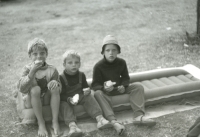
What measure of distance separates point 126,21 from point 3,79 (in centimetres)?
440

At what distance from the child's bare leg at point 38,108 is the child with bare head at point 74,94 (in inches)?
10.7

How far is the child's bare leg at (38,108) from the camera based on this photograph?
3252 millimetres

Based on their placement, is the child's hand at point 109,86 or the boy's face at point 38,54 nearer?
the boy's face at point 38,54

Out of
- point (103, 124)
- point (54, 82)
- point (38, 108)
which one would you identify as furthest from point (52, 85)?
point (103, 124)

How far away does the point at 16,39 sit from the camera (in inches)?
274

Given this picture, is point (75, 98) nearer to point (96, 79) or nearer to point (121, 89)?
point (96, 79)

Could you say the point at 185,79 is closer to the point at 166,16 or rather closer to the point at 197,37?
the point at 197,37

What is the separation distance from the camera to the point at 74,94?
11.8 feet

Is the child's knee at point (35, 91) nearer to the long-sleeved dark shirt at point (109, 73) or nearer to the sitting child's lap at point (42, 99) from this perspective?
the sitting child's lap at point (42, 99)

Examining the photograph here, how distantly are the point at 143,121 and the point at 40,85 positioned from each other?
1.34 meters

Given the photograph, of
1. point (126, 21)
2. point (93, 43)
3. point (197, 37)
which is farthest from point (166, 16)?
point (93, 43)

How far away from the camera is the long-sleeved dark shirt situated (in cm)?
373

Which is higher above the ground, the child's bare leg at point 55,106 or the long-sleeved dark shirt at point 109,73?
the long-sleeved dark shirt at point 109,73

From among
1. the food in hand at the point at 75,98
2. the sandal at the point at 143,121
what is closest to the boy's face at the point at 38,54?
the food in hand at the point at 75,98
